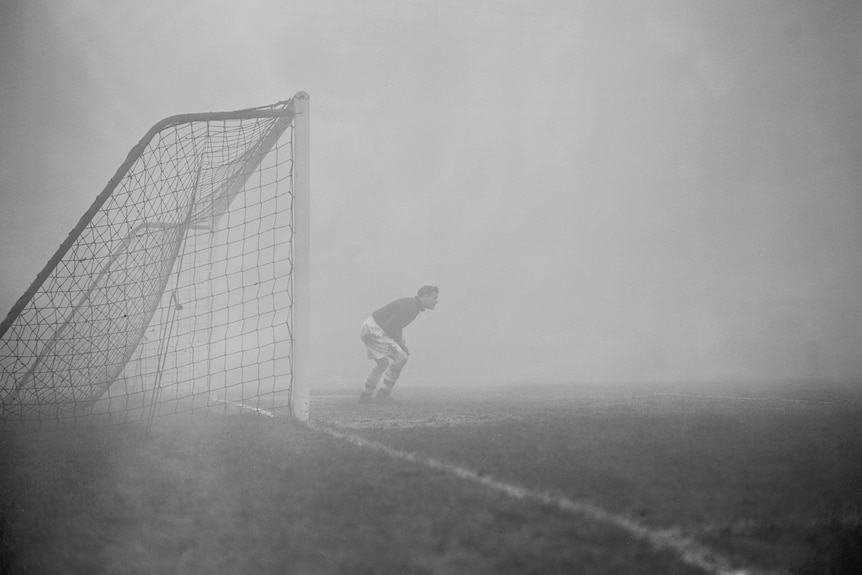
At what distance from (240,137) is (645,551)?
604cm

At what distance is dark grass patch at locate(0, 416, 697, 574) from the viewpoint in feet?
4.93

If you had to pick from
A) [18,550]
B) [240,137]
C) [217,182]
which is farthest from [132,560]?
[217,182]

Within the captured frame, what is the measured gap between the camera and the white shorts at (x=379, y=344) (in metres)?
7.18

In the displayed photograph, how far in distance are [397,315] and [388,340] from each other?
472 mm

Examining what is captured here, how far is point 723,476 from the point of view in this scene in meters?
2.42

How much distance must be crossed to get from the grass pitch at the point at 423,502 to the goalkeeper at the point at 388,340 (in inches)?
129

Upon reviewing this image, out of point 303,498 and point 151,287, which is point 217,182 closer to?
point 151,287

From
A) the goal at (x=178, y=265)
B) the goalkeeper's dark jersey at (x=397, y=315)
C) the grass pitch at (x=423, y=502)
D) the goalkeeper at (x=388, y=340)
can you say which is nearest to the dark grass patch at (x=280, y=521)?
the grass pitch at (x=423, y=502)

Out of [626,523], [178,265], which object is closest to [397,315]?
[178,265]

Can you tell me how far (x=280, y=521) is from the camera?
186cm

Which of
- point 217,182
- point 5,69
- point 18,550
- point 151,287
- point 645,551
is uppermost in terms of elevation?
point 5,69

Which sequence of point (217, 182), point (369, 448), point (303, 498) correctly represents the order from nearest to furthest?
point (303, 498) → point (369, 448) → point (217, 182)

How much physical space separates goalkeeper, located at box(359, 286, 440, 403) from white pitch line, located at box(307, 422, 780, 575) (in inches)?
170

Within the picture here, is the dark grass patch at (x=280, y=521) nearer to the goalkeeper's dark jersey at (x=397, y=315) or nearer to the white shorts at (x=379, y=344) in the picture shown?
the white shorts at (x=379, y=344)
